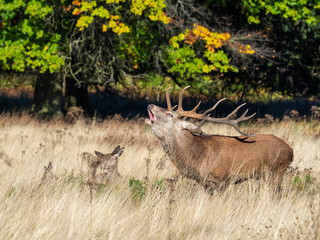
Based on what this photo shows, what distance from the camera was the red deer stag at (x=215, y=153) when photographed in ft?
21.2

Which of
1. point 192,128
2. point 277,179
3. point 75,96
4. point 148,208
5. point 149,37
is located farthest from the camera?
point 75,96

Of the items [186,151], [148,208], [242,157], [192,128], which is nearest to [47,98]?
[192,128]

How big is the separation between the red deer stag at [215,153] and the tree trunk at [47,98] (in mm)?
Result: 8942

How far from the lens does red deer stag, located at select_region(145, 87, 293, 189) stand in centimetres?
645

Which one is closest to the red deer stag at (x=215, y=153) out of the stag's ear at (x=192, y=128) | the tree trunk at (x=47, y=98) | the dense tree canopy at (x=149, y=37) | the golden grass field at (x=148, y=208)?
the stag's ear at (x=192, y=128)

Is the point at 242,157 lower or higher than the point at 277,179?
higher

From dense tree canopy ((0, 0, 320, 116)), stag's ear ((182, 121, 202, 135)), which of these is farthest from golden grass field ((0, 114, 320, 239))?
dense tree canopy ((0, 0, 320, 116))

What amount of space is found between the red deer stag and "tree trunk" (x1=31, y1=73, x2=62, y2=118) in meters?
8.94

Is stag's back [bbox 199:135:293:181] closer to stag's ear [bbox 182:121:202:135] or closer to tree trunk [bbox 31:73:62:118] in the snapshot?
stag's ear [bbox 182:121:202:135]

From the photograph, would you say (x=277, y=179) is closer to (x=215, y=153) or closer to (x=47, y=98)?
(x=215, y=153)

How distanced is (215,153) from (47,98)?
962 cm

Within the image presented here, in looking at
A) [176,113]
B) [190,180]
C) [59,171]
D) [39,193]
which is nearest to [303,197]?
[190,180]

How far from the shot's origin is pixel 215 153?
6566 millimetres

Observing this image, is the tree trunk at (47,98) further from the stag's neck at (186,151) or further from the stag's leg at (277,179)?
the stag's leg at (277,179)
